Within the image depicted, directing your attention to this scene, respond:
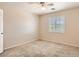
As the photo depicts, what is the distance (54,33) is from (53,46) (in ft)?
1.42

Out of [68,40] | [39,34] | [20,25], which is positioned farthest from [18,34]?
[68,40]

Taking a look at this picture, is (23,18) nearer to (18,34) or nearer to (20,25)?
(20,25)

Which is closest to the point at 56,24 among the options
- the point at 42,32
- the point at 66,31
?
the point at 42,32

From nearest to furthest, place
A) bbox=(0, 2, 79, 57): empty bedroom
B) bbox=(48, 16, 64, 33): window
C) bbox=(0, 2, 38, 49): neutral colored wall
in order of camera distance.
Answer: bbox=(48, 16, 64, 33): window
bbox=(0, 2, 79, 57): empty bedroom
bbox=(0, 2, 38, 49): neutral colored wall

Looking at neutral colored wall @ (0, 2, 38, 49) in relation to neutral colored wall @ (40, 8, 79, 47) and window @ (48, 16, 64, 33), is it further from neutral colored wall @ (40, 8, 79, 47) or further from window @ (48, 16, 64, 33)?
window @ (48, 16, 64, 33)

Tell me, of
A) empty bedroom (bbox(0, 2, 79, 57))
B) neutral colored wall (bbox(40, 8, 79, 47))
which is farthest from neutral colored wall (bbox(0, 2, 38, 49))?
neutral colored wall (bbox(40, 8, 79, 47))

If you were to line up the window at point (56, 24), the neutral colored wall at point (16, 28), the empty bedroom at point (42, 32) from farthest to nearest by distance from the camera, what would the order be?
1. the neutral colored wall at point (16, 28)
2. the empty bedroom at point (42, 32)
3. the window at point (56, 24)

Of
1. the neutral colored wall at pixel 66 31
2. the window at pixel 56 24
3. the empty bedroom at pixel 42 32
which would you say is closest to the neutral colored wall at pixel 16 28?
the empty bedroom at pixel 42 32

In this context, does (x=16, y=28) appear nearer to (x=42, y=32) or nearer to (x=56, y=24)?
(x=42, y=32)

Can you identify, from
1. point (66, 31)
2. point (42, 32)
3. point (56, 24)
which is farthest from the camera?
point (66, 31)

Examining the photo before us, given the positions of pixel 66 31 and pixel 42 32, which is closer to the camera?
pixel 42 32

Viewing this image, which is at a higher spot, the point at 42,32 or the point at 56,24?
the point at 56,24

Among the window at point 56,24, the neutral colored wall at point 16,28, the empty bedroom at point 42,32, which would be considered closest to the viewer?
the window at point 56,24

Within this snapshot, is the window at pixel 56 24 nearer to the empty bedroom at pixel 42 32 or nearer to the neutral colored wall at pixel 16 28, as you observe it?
the empty bedroom at pixel 42 32
